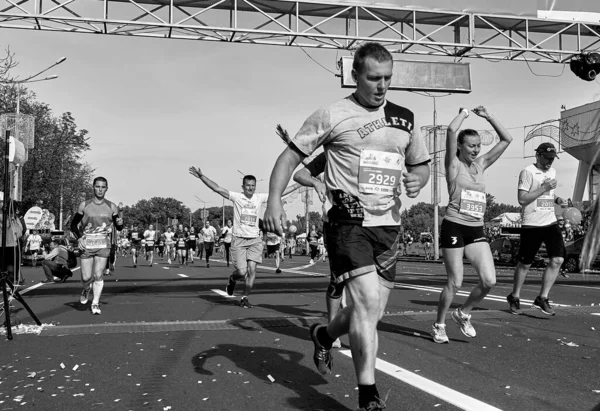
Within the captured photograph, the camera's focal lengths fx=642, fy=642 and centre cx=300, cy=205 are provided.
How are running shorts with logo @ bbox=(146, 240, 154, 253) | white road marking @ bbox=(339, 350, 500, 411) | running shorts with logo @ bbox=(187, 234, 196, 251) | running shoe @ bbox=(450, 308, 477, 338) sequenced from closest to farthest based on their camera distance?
white road marking @ bbox=(339, 350, 500, 411) → running shoe @ bbox=(450, 308, 477, 338) → running shorts with logo @ bbox=(146, 240, 154, 253) → running shorts with logo @ bbox=(187, 234, 196, 251)

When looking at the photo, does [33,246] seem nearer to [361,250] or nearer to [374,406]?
[361,250]

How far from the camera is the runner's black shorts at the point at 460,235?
6.05m

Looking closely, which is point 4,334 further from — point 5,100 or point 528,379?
point 5,100

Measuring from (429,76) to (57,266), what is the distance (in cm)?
1001

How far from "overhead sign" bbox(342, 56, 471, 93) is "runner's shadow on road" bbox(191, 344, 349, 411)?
30.9 feet

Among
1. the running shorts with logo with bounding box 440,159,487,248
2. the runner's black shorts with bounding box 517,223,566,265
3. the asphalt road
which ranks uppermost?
the running shorts with logo with bounding box 440,159,487,248

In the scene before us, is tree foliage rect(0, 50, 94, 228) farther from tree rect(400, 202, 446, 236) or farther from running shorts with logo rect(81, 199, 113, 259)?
tree rect(400, 202, 446, 236)

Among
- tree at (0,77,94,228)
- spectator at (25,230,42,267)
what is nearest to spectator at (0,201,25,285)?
spectator at (25,230,42,267)

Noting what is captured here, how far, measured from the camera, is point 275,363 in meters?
5.02

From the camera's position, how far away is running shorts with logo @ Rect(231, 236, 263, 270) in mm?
9547

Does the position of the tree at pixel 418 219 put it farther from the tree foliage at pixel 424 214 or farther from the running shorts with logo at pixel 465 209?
the running shorts with logo at pixel 465 209

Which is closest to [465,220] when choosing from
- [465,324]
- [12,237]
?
[465,324]

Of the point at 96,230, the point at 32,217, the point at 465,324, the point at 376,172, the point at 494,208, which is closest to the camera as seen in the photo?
the point at 376,172

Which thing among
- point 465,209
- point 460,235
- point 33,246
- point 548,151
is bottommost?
point 33,246
